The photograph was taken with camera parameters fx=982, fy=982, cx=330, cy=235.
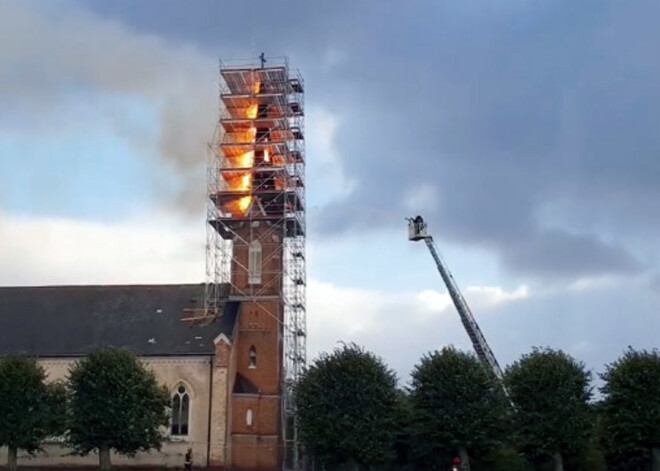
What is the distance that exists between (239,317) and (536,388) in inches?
926

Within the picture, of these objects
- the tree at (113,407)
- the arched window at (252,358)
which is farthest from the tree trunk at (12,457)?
the arched window at (252,358)

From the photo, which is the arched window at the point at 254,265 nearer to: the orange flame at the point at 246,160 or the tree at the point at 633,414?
the orange flame at the point at 246,160

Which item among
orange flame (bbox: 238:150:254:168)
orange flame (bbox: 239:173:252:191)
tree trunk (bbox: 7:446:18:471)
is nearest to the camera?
tree trunk (bbox: 7:446:18:471)

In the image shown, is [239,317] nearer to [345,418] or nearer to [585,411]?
[345,418]

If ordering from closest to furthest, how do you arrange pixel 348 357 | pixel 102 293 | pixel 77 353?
pixel 348 357 < pixel 77 353 < pixel 102 293

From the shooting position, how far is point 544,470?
6619 centimetres

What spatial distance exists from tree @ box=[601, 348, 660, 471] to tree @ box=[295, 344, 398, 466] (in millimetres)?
14217

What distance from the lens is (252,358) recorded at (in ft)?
245

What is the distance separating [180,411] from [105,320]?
32.4 ft

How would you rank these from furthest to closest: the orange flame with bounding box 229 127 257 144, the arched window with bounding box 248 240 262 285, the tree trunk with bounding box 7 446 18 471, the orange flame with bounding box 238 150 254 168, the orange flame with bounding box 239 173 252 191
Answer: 1. the orange flame with bounding box 229 127 257 144
2. the orange flame with bounding box 238 150 254 168
3. the orange flame with bounding box 239 173 252 191
4. the arched window with bounding box 248 240 262 285
5. the tree trunk with bounding box 7 446 18 471

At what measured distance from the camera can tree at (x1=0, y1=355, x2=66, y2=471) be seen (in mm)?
66125

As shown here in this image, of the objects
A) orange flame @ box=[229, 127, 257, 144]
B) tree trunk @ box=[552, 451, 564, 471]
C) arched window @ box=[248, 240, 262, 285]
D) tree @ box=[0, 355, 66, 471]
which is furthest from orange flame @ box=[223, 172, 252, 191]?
tree trunk @ box=[552, 451, 564, 471]

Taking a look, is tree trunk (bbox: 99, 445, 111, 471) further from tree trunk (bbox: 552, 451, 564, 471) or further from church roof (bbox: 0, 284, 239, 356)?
tree trunk (bbox: 552, 451, 564, 471)

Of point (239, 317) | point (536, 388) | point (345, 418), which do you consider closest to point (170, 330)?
point (239, 317)
